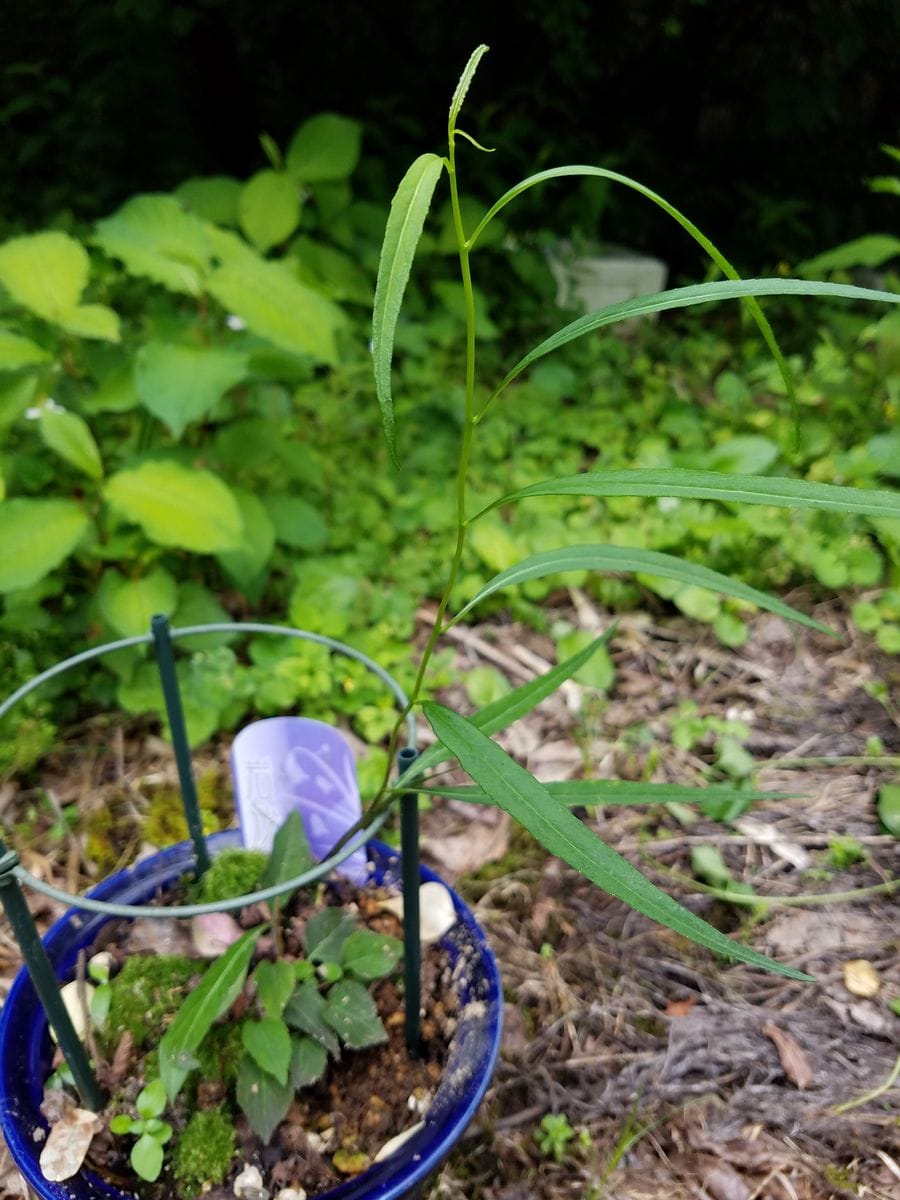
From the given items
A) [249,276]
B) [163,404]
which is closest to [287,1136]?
[163,404]

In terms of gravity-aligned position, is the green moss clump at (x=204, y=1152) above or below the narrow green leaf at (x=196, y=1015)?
below

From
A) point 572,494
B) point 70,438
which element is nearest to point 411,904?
point 572,494

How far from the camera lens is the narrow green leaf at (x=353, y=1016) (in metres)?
0.82

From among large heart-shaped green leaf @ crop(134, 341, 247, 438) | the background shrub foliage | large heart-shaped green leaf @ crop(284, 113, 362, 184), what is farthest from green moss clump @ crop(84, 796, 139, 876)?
large heart-shaped green leaf @ crop(284, 113, 362, 184)

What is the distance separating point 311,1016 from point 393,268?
27.7 inches

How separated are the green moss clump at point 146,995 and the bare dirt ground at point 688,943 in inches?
9.4

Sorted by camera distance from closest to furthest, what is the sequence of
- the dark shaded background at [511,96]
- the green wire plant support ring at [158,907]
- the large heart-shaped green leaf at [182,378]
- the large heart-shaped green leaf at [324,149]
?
the green wire plant support ring at [158,907]
the large heart-shaped green leaf at [182,378]
the large heart-shaped green leaf at [324,149]
the dark shaded background at [511,96]

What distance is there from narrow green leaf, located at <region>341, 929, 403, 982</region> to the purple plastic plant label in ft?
0.39

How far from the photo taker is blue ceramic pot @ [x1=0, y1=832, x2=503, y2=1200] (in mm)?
747

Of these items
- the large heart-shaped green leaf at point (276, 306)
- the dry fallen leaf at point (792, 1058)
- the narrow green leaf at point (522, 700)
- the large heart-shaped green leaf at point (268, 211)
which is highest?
the large heart-shaped green leaf at point (268, 211)

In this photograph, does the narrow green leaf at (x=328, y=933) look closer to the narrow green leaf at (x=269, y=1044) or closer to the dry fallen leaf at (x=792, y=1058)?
the narrow green leaf at (x=269, y=1044)

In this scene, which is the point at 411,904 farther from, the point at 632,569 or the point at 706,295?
the point at 706,295

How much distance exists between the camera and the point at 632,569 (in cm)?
69

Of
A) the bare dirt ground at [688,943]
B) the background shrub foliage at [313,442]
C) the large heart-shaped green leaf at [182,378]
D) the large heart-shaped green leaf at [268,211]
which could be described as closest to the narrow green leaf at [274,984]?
the bare dirt ground at [688,943]
